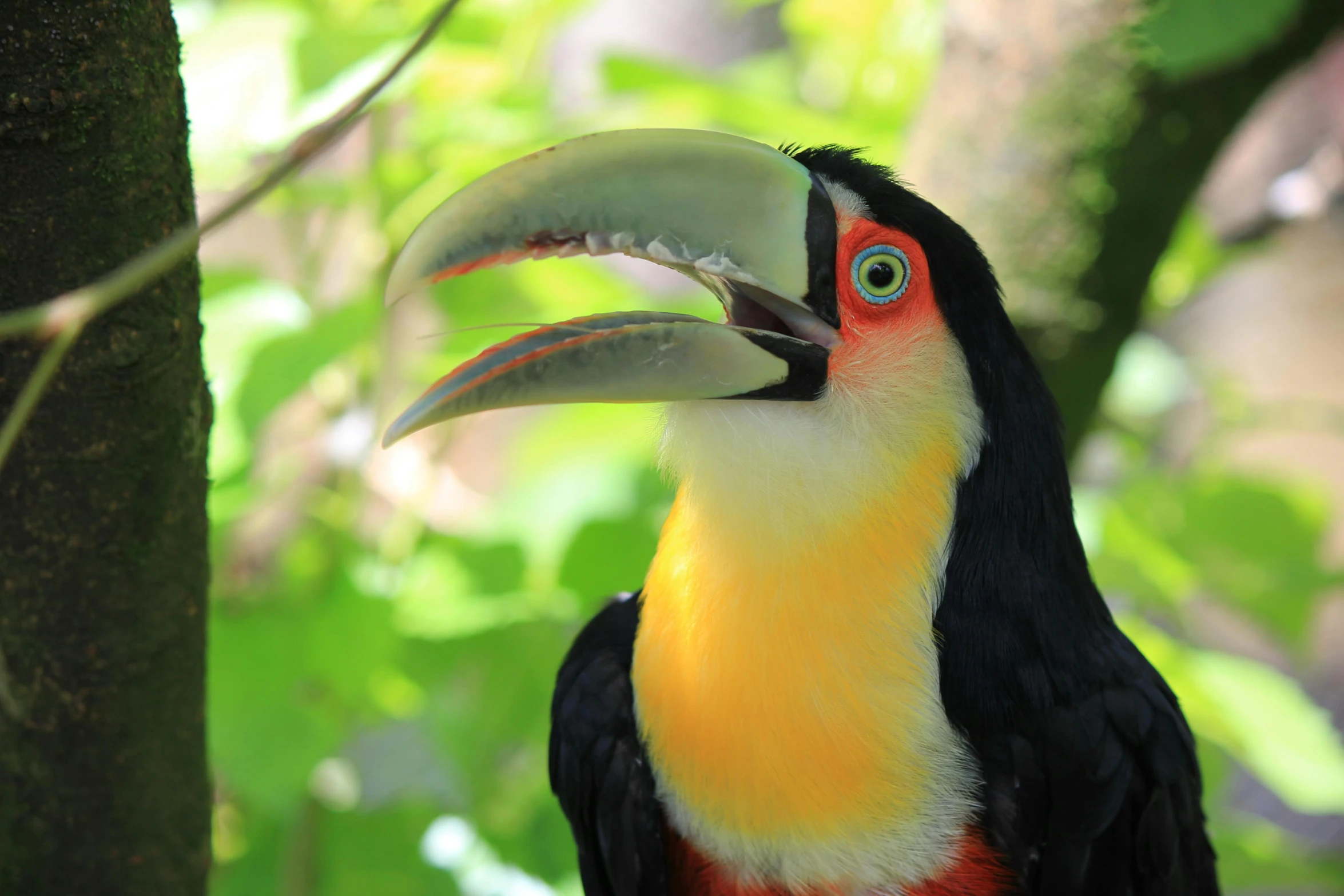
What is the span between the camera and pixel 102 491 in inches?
46.5

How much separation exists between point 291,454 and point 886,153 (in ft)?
6.09

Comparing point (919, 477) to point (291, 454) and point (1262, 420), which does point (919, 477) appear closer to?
point (1262, 420)

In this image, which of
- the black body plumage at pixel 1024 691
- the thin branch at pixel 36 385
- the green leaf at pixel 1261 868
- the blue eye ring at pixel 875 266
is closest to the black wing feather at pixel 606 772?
the black body plumage at pixel 1024 691

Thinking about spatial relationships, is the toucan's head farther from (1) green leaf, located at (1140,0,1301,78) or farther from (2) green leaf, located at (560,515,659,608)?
(2) green leaf, located at (560,515,659,608)

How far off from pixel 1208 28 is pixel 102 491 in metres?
1.52

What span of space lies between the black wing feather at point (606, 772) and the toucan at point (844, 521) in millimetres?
149

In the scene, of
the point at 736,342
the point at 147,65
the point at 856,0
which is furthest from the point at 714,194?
the point at 856,0

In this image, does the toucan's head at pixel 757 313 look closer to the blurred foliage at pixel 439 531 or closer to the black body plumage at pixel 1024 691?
the black body plumage at pixel 1024 691

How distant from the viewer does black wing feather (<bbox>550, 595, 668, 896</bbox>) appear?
1.83m

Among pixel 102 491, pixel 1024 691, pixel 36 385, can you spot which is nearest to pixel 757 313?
pixel 1024 691

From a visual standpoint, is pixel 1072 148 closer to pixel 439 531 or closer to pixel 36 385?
pixel 439 531

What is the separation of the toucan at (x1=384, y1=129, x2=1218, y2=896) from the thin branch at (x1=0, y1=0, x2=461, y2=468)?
35cm

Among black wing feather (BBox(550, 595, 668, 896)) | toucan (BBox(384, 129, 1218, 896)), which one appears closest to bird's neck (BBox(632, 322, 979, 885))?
toucan (BBox(384, 129, 1218, 896))

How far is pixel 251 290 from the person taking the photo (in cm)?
233
